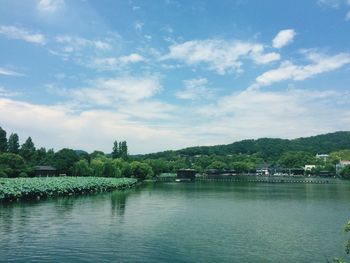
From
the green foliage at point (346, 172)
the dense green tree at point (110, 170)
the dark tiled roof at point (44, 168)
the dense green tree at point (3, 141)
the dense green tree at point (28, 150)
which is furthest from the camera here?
the green foliage at point (346, 172)

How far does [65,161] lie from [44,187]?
62.3 meters

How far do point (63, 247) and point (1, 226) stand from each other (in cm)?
1159

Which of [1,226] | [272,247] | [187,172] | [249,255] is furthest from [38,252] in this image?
[187,172]

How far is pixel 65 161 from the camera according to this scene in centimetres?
13488

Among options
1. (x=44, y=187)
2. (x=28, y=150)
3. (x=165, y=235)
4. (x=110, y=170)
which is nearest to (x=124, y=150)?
(x=110, y=170)

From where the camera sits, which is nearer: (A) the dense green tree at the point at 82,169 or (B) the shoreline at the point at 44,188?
(B) the shoreline at the point at 44,188

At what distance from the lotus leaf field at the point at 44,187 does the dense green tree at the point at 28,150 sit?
51.2 meters

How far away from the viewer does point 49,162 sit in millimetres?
137375

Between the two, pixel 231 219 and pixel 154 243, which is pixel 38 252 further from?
pixel 231 219

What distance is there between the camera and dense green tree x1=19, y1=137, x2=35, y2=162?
141188mm

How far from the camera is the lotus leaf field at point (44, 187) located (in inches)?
2522

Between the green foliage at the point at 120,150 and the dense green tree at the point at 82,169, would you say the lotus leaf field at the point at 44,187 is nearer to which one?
the dense green tree at the point at 82,169

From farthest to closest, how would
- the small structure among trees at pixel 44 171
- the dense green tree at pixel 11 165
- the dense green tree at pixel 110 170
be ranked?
the dense green tree at pixel 110 170 < the small structure among trees at pixel 44 171 < the dense green tree at pixel 11 165

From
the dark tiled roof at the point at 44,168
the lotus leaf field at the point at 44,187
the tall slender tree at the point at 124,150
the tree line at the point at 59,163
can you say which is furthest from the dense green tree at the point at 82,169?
the tall slender tree at the point at 124,150
